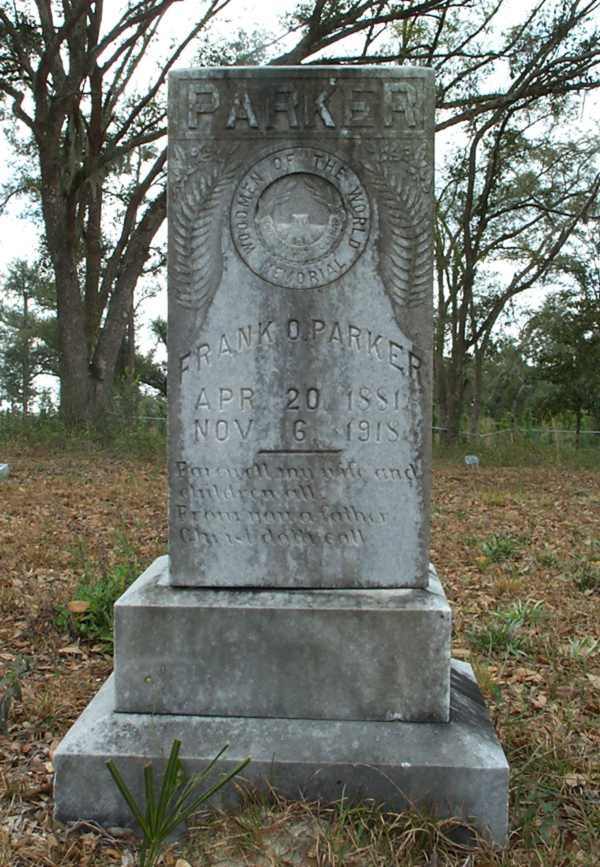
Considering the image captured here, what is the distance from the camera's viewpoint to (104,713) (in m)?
2.72

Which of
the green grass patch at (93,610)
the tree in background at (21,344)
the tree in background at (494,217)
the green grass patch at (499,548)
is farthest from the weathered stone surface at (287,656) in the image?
the tree in background at (21,344)

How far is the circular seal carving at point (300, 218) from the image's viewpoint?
2713 mm

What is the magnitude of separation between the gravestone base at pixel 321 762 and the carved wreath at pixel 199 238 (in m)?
1.44

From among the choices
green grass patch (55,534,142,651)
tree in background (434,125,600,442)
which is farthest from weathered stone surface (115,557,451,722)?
tree in background (434,125,600,442)

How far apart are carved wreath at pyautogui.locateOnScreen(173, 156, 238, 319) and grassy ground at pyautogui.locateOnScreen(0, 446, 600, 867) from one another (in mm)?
1677

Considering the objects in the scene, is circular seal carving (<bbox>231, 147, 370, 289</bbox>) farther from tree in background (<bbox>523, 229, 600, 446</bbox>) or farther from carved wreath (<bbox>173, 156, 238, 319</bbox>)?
tree in background (<bbox>523, 229, 600, 446</bbox>)

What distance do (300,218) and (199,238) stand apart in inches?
14.1

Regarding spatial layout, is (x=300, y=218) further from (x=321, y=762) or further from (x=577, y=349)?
(x=577, y=349)

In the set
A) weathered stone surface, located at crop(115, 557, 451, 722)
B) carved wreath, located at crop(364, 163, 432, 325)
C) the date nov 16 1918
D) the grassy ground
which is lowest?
the grassy ground

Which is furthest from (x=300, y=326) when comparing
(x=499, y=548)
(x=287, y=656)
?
(x=499, y=548)

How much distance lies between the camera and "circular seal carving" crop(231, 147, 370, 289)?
8.90 ft

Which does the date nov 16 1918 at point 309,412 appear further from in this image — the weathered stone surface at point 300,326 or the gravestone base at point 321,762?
the gravestone base at point 321,762

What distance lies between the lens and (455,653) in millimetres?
3969

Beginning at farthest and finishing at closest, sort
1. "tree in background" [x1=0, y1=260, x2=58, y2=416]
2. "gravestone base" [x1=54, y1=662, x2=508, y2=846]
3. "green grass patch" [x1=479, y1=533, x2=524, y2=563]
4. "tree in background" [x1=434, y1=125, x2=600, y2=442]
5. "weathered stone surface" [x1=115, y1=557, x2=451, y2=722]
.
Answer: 1. "tree in background" [x1=0, y1=260, x2=58, y2=416]
2. "tree in background" [x1=434, y1=125, x2=600, y2=442]
3. "green grass patch" [x1=479, y1=533, x2=524, y2=563]
4. "weathered stone surface" [x1=115, y1=557, x2=451, y2=722]
5. "gravestone base" [x1=54, y1=662, x2=508, y2=846]
